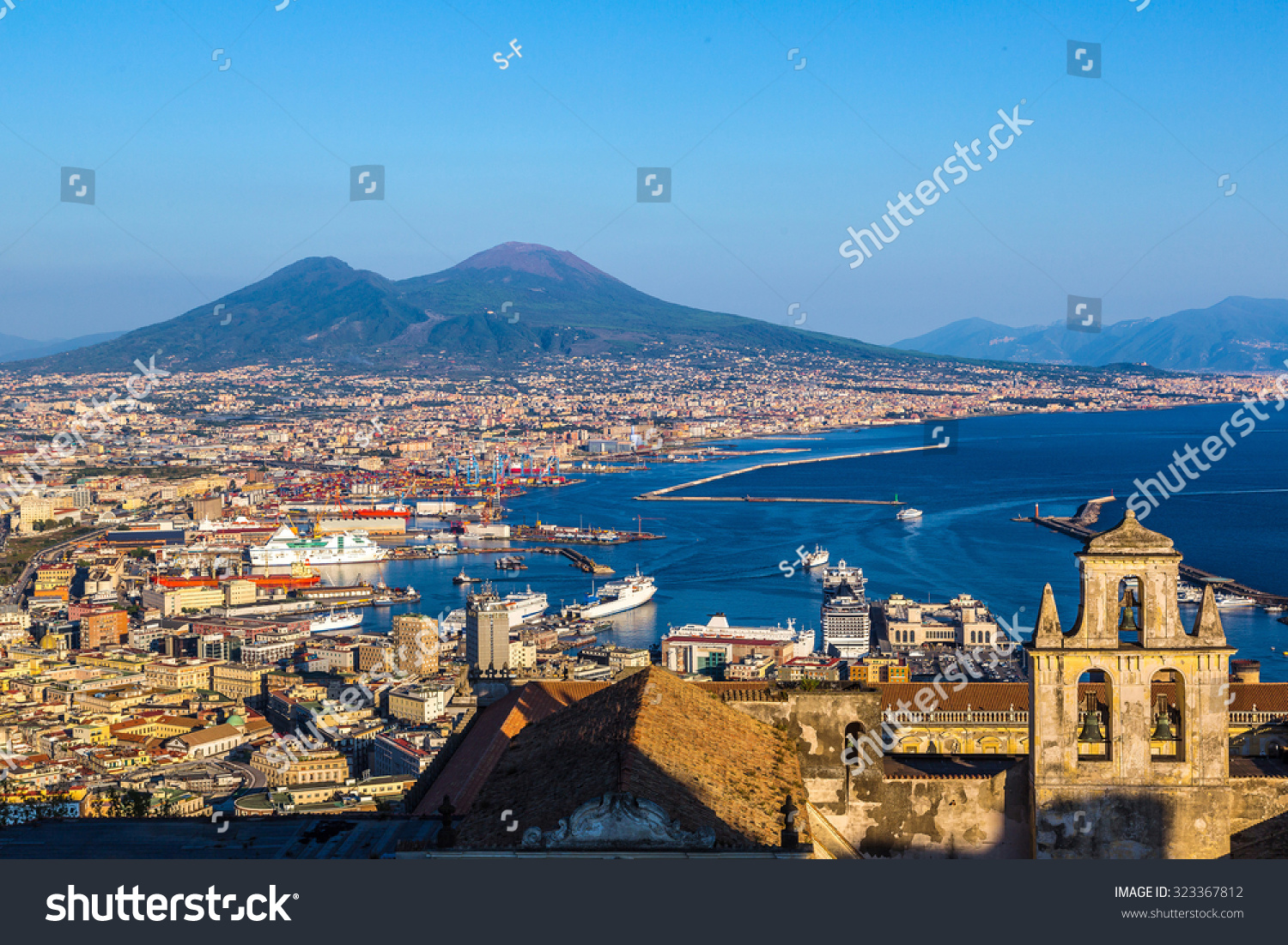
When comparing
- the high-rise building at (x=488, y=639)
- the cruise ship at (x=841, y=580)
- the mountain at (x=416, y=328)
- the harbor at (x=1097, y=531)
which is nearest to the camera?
the high-rise building at (x=488, y=639)

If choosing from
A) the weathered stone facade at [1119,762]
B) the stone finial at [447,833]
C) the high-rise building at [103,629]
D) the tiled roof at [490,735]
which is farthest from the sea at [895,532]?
the stone finial at [447,833]

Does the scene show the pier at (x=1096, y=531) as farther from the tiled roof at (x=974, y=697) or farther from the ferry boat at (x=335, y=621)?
the ferry boat at (x=335, y=621)

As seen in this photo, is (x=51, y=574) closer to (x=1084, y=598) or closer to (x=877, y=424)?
(x=1084, y=598)

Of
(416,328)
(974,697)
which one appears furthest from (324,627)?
(416,328)

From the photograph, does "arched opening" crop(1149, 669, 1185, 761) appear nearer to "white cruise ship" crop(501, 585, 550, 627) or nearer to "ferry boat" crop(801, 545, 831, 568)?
"white cruise ship" crop(501, 585, 550, 627)

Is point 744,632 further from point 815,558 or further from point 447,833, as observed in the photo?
point 447,833

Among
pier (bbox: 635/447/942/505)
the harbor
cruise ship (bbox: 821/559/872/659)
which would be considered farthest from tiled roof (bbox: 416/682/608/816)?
pier (bbox: 635/447/942/505)
